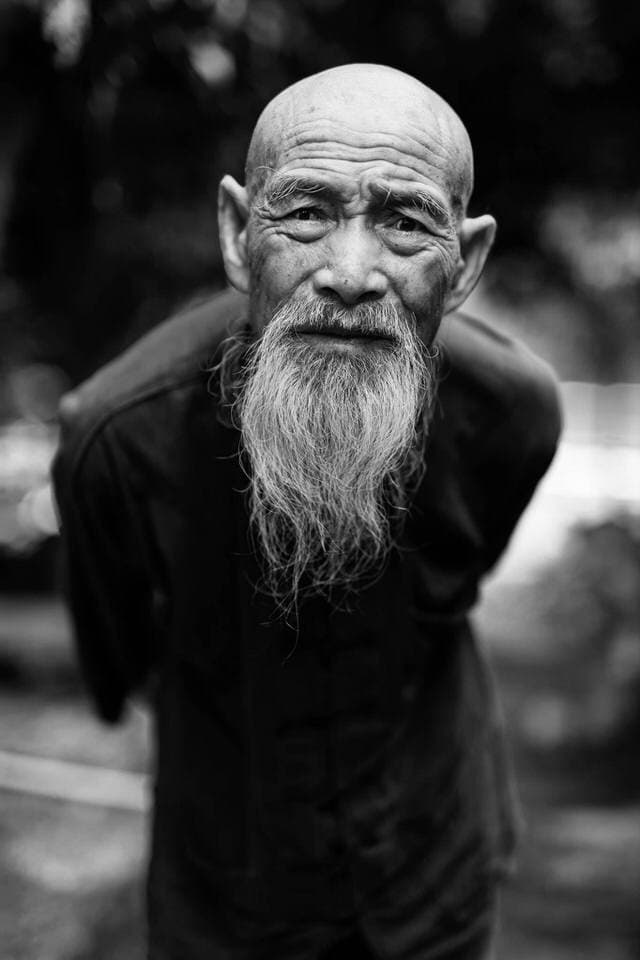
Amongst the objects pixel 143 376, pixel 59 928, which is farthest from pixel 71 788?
pixel 143 376

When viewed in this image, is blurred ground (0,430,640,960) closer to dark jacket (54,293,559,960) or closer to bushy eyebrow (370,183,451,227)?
dark jacket (54,293,559,960)

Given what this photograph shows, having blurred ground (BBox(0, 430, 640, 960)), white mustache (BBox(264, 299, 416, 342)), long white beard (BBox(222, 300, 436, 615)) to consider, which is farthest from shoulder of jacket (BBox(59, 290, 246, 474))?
blurred ground (BBox(0, 430, 640, 960))

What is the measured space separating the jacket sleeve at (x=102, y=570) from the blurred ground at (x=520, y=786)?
0.79 metres

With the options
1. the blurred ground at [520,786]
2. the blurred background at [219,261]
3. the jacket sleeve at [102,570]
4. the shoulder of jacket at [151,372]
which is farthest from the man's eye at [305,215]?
the blurred background at [219,261]

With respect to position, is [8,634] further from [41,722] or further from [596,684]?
[596,684]

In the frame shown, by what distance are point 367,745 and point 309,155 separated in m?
0.84

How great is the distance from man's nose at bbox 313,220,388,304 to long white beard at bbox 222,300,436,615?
0.07 ft

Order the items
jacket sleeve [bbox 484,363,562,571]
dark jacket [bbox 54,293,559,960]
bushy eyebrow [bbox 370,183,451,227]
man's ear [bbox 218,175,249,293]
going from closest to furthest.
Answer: bushy eyebrow [bbox 370,183,451,227] → man's ear [bbox 218,175,249,293] → dark jacket [bbox 54,293,559,960] → jacket sleeve [bbox 484,363,562,571]

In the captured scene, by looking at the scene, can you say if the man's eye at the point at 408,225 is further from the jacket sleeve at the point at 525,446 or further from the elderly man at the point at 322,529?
the jacket sleeve at the point at 525,446

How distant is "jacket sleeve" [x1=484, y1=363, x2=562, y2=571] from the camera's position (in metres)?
1.53

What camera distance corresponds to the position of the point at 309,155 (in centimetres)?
115

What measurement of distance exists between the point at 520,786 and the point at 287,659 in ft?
6.62

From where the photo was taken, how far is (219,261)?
3.08 meters

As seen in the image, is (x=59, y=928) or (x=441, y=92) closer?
(x=59, y=928)
